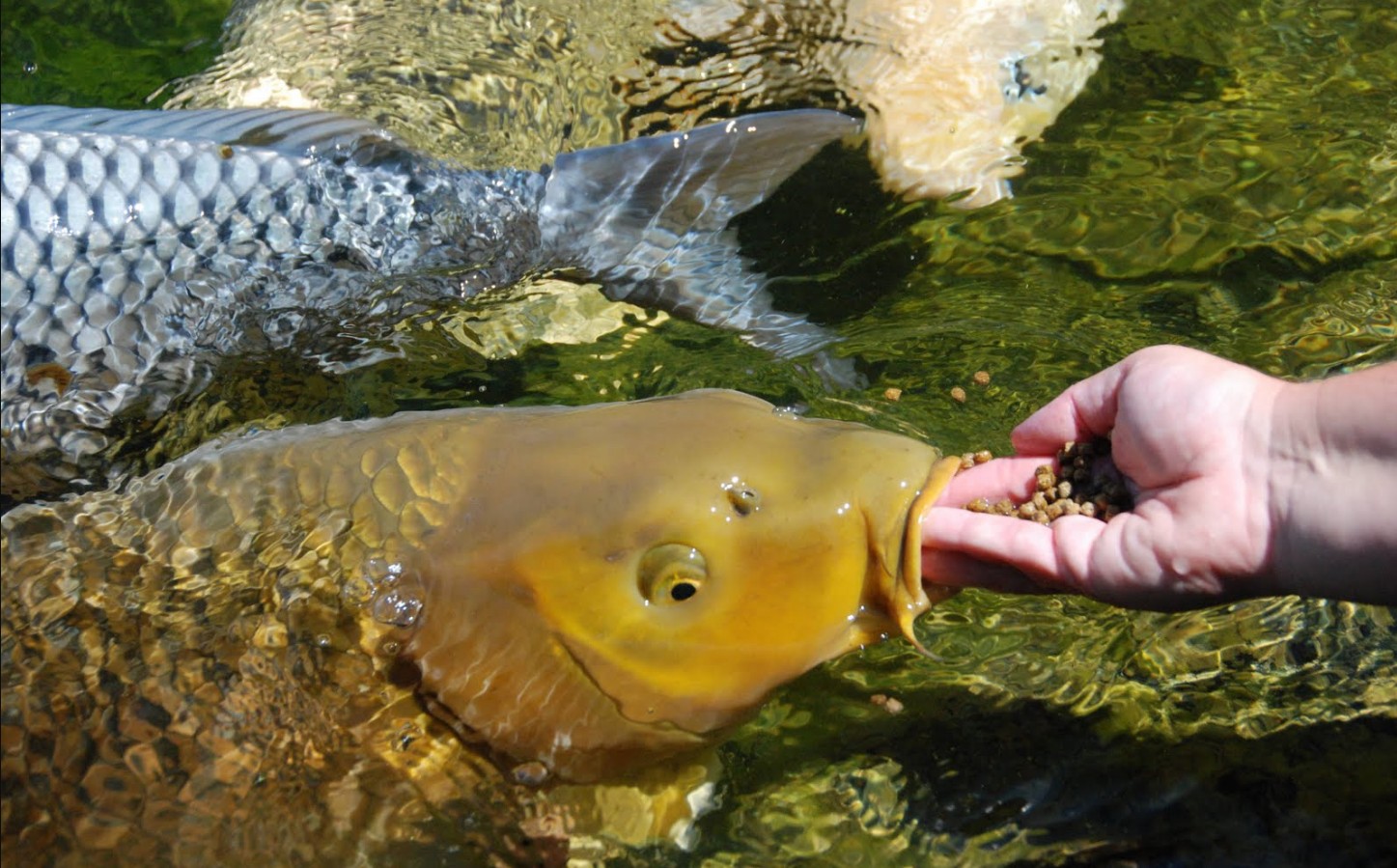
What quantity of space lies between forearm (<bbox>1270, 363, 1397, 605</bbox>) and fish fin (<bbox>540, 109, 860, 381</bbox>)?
1941 millimetres

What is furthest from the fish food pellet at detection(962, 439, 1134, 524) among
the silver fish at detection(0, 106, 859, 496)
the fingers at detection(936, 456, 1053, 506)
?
the silver fish at detection(0, 106, 859, 496)

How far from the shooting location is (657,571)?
2.14 metres

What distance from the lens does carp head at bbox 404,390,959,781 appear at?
6.84 feet

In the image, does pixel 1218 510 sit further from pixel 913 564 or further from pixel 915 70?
Answer: pixel 915 70

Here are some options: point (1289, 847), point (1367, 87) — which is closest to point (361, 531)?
point (1289, 847)

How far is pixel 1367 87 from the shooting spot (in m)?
4.09

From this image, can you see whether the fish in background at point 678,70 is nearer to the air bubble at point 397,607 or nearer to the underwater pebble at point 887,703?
the underwater pebble at point 887,703

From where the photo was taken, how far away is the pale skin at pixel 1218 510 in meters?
1.88

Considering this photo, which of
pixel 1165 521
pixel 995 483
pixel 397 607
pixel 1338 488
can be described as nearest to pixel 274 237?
pixel 397 607

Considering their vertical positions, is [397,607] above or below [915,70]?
below

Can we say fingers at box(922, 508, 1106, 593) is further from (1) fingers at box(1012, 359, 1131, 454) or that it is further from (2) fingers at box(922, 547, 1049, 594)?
(1) fingers at box(1012, 359, 1131, 454)

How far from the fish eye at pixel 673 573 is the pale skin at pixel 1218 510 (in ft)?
1.21

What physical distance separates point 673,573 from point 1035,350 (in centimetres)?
160

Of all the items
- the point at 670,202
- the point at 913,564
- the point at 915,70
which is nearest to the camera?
the point at 913,564
